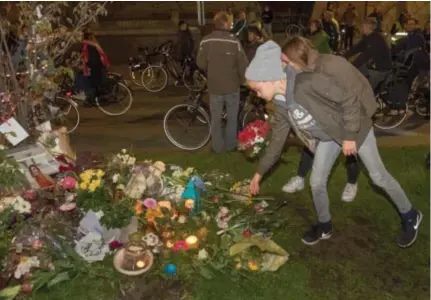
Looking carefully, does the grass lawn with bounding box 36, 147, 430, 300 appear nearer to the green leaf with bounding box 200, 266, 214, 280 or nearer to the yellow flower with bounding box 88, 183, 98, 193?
the green leaf with bounding box 200, 266, 214, 280

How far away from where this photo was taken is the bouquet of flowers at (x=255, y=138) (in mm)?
6504

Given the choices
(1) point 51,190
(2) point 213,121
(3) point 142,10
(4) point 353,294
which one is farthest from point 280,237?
(3) point 142,10

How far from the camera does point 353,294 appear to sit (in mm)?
4473

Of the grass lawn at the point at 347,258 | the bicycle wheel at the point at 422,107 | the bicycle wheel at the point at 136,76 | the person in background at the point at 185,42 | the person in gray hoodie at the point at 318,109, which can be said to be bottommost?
the bicycle wheel at the point at 136,76

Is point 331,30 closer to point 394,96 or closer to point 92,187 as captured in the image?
point 394,96

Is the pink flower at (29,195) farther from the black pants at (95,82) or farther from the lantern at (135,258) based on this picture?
the black pants at (95,82)

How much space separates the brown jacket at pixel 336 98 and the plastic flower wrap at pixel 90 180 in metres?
2.00

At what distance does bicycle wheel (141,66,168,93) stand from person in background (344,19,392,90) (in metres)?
5.12

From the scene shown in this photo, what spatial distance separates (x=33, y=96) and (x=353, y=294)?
3.88 meters

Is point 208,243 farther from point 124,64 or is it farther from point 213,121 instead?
point 124,64

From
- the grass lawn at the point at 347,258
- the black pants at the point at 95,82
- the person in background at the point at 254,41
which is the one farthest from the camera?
the black pants at the point at 95,82

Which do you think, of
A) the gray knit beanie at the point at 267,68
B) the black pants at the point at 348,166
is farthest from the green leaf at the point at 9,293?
the black pants at the point at 348,166

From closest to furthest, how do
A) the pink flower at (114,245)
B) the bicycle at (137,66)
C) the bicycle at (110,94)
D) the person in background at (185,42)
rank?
the pink flower at (114,245)
the bicycle at (110,94)
the bicycle at (137,66)
the person in background at (185,42)

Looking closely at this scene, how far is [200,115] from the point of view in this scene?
8.25m
